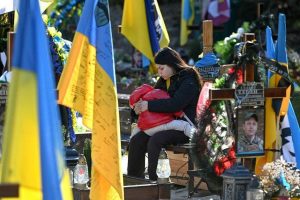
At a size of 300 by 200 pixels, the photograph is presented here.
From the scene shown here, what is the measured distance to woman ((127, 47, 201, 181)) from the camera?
9656 millimetres

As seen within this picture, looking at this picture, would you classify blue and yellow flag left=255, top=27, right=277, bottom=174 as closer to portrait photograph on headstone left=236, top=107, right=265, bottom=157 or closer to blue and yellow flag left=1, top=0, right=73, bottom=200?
portrait photograph on headstone left=236, top=107, right=265, bottom=157

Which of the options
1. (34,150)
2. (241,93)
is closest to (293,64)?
(241,93)

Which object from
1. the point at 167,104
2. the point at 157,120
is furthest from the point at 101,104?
the point at 157,120

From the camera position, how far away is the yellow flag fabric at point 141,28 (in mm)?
12516

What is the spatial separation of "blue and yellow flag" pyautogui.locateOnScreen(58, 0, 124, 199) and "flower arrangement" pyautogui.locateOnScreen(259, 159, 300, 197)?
1.21 metres

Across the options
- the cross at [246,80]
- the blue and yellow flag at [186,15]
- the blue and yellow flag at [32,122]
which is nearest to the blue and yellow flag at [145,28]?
the cross at [246,80]

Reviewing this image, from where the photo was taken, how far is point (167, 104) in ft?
31.7

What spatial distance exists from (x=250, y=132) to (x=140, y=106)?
201 cm

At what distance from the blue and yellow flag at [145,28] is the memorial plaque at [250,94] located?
15.1 ft

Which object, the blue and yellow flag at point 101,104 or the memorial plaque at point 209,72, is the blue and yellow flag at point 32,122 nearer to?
the blue and yellow flag at point 101,104

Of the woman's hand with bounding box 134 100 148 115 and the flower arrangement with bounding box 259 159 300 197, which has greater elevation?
the woman's hand with bounding box 134 100 148 115

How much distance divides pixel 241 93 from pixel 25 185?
2586mm

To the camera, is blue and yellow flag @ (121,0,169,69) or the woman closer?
the woman

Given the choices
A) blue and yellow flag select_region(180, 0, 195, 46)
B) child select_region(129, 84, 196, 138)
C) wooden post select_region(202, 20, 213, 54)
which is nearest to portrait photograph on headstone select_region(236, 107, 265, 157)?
child select_region(129, 84, 196, 138)
